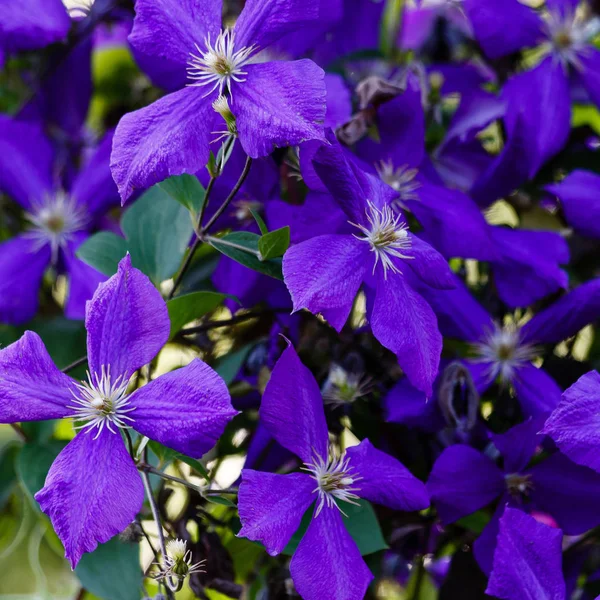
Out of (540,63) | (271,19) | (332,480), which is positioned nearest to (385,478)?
(332,480)

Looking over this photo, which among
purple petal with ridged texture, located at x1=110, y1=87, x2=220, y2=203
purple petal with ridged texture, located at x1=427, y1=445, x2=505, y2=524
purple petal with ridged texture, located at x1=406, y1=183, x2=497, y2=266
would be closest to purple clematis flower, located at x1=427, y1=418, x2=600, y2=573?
purple petal with ridged texture, located at x1=427, y1=445, x2=505, y2=524

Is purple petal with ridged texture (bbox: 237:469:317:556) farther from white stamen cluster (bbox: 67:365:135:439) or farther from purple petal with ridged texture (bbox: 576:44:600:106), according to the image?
purple petal with ridged texture (bbox: 576:44:600:106)

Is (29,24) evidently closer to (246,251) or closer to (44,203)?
(44,203)

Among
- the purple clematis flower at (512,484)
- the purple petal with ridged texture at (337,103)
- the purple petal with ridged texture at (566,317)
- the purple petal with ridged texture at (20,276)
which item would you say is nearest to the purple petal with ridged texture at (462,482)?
the purple clematis flower at (512,484)

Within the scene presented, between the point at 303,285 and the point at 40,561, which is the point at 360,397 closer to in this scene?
the point at 303,285

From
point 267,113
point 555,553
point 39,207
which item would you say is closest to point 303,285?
point 267,113

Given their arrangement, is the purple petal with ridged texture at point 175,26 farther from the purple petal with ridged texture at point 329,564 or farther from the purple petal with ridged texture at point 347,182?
the purple petal with ridged texture at point 329,564
